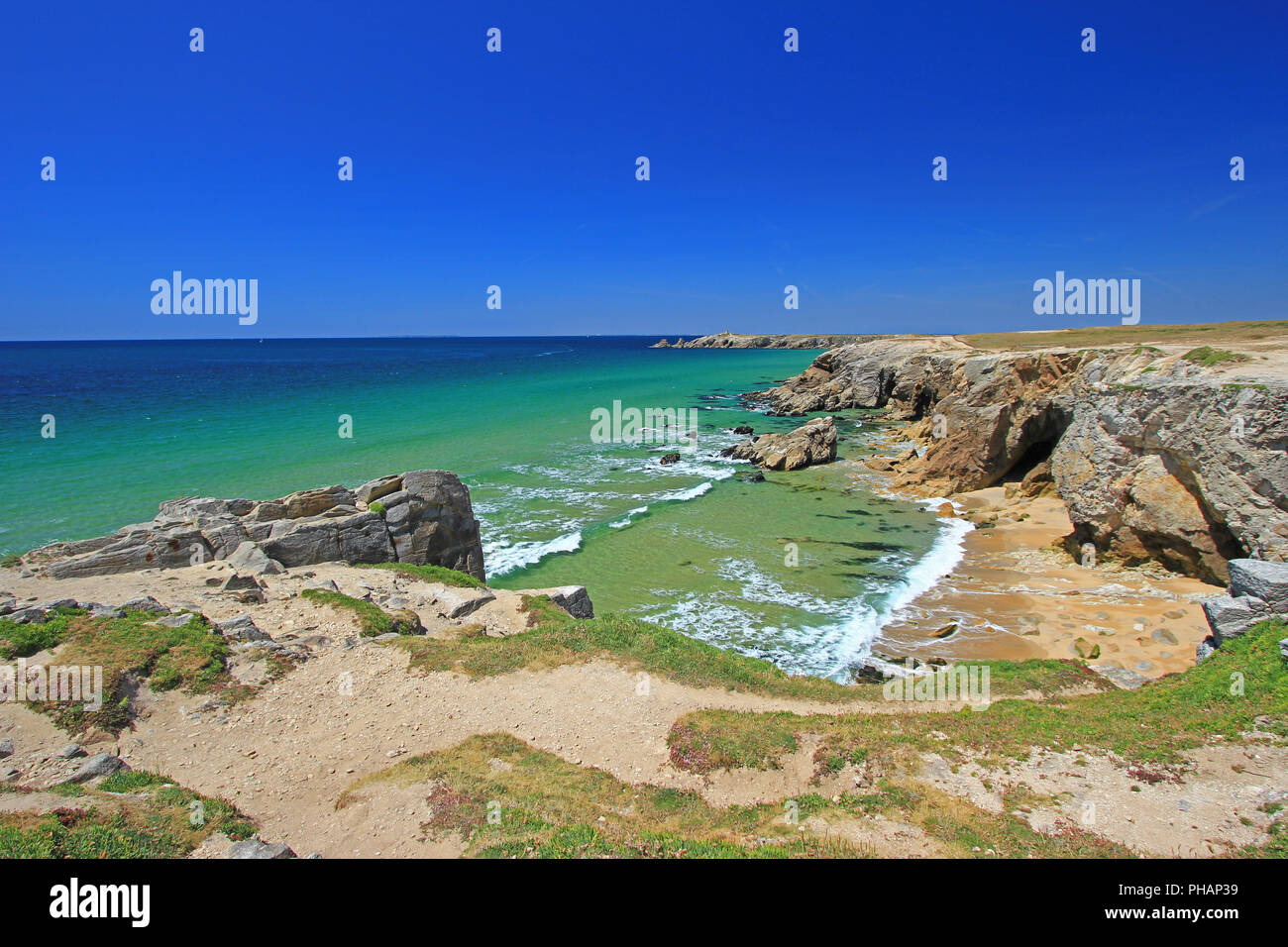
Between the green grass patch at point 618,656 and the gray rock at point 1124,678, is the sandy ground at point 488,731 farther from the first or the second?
the gray rock at point 1124,678

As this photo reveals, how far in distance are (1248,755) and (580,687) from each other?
11.5 m

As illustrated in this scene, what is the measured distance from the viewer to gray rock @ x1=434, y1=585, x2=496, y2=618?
57.3 feet

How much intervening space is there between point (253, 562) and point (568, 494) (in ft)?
69.0

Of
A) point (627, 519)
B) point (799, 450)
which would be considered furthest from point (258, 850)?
point (799, 450)

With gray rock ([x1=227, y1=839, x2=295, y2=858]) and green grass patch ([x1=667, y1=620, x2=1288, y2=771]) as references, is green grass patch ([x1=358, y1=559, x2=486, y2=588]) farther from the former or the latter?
gray rock ([x1=227, y1=839, x2=295, y2=858])

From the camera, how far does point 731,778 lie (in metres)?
10.3

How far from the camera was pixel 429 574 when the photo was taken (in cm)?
1970

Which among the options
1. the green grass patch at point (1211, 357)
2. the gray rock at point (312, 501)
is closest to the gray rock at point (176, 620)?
the gray rock at point (312, 501)

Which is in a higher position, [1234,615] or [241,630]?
[1234,615]

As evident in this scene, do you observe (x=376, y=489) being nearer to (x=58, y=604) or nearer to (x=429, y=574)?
(x=429, y=574)

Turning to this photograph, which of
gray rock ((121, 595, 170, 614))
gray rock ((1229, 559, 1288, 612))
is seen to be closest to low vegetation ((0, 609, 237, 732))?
gray rock ((121, 595, 170, 614))

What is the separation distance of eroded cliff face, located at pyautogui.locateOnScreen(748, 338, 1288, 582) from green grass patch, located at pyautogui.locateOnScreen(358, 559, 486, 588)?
22208 millimetres
